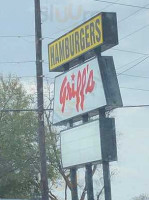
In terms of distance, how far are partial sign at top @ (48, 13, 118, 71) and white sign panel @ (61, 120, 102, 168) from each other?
2.91 meters

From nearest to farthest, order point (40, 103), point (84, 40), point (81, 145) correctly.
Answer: point (81, 145) < point (84, 40) < point (40, 103)

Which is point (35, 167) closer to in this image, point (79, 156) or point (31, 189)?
point (31, 189)

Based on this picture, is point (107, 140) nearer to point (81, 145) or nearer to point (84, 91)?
point (81, 145)

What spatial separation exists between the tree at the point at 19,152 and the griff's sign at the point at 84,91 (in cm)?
1753

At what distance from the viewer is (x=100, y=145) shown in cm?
2455

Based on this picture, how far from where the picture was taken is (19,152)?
→ 46.1m

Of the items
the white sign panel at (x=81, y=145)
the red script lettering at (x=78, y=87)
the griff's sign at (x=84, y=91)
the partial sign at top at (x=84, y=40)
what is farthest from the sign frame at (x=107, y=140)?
the partial sign at top at (x=84, y=40)

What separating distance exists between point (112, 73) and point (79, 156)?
3544 millimetres

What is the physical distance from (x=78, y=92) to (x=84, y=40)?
203 centimetres

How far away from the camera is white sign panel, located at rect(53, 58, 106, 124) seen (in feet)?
82.4

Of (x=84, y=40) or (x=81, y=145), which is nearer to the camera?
(x=81, y=145)

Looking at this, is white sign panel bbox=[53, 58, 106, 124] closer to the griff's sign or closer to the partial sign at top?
the griff's sign

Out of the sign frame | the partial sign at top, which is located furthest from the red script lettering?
the sign frame

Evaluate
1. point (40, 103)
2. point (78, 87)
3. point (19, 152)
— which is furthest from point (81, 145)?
point (19, 152)
